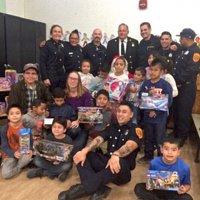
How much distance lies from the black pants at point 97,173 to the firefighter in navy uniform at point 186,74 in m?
1.58

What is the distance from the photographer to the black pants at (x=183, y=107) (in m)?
3.56

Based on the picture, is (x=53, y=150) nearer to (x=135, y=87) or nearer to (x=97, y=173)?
(x=97, y=173)

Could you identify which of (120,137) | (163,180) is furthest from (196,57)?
(163,180)

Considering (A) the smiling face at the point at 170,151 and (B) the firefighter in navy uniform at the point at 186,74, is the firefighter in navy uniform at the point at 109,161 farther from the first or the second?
(B) the firefighter in navy uniform at the point at 186,74

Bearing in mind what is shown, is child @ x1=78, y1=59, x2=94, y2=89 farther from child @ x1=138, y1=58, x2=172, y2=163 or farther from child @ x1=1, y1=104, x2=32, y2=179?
child @ x1=1, y1=104, x2=32, y2=179

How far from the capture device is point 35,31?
223 inches

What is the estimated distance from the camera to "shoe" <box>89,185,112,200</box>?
2.22 m

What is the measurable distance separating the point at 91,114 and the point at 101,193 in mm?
1045

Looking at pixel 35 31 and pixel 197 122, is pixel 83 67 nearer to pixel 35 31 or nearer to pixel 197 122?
pixel 197 122

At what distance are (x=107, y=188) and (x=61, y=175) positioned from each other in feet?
1.64

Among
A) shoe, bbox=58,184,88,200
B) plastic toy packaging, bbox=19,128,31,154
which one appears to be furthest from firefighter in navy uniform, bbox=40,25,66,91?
shoe, bbox=58,184,88,200

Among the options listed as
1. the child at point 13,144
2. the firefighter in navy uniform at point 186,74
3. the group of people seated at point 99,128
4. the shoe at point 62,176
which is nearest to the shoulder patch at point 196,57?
the firefighter in navy uniform at point 186,74

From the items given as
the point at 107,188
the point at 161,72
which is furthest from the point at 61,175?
the point at 161,72

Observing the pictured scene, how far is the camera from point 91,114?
3090 millimetres
